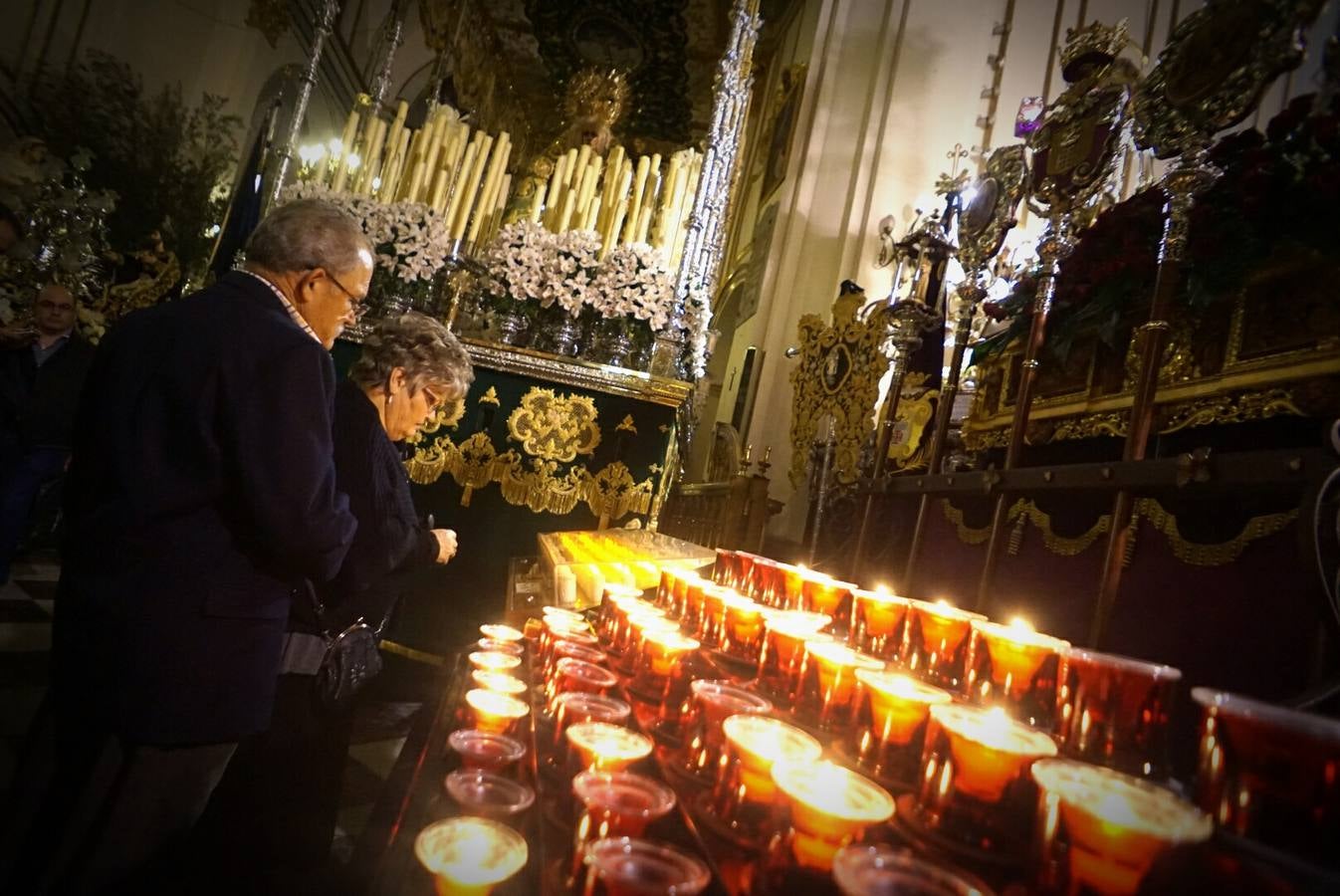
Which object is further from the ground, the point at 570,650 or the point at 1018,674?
the point at 1018,674

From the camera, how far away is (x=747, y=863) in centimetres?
67

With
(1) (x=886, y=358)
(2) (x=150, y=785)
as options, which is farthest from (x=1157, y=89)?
(2) (x=150, y=785)

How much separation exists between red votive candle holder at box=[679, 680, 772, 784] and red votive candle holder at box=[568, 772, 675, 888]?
0.58ft

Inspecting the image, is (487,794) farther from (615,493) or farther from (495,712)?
(615,493)

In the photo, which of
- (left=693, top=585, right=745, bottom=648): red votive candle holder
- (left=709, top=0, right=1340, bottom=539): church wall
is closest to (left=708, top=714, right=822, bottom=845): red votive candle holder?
(left=693, top=585, right=745, bottom=648): red votive candle holder

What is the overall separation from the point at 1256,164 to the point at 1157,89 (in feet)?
1.06

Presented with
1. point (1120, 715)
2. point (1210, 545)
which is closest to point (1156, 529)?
point (1210, 545)

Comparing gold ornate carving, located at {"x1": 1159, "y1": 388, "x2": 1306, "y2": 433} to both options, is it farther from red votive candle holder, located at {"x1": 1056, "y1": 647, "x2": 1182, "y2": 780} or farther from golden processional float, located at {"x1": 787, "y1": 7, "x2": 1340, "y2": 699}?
red votive candle holder, located at {"x1": 1056, "y1": 647, "x2": 1182, "y2": 780}

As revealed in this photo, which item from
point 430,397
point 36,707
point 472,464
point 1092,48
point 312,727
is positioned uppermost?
point 1092,48

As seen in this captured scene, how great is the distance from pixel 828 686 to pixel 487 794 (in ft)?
1.82

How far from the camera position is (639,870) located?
574 millimetres

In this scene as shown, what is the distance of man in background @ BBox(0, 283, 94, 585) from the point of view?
11.4ft

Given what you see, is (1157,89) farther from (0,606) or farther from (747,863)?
(0,606)

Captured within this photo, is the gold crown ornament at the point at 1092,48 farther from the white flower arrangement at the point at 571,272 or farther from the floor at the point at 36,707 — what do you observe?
the floor at the point at 36,707
